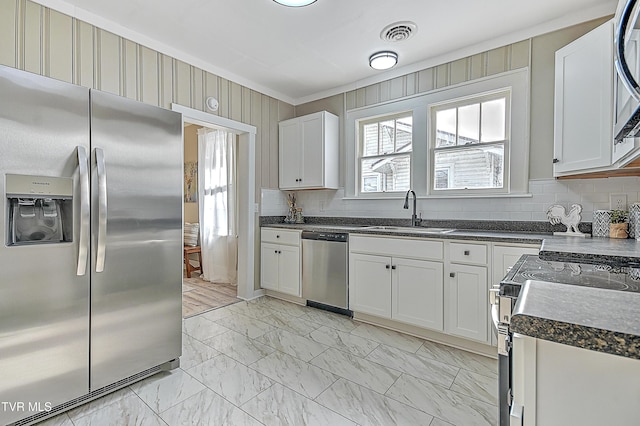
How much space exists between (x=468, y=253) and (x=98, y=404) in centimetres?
263

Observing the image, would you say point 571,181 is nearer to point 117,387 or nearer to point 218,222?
point 117,387

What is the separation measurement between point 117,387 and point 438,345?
7.60 ft

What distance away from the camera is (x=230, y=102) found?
350cm

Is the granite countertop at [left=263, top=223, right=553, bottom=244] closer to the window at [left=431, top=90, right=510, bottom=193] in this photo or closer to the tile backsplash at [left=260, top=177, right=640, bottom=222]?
the tile backsplash at [left=260, top=177, right=640, bottom=222]

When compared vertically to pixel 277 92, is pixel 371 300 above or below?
below

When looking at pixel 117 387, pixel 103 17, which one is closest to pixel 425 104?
pixel 103 17

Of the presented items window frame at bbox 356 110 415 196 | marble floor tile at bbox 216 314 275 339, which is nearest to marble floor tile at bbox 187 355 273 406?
marble floor tile at bbox 216 314 275 339

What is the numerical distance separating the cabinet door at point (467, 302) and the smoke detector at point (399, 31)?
1.97 metres

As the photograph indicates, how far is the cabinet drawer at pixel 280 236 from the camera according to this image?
3514 mm

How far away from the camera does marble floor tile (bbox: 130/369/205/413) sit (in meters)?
1.80

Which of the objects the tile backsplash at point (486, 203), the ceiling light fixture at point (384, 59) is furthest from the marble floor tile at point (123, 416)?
the ceiling light fixture at point (384, 59)

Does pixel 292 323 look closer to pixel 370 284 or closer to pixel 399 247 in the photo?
pixel 370 284

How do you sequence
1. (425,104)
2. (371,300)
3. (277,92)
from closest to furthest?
(371,300) → (425,104) → (277,92)

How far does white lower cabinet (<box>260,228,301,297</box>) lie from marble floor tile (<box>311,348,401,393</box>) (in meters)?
1.21
